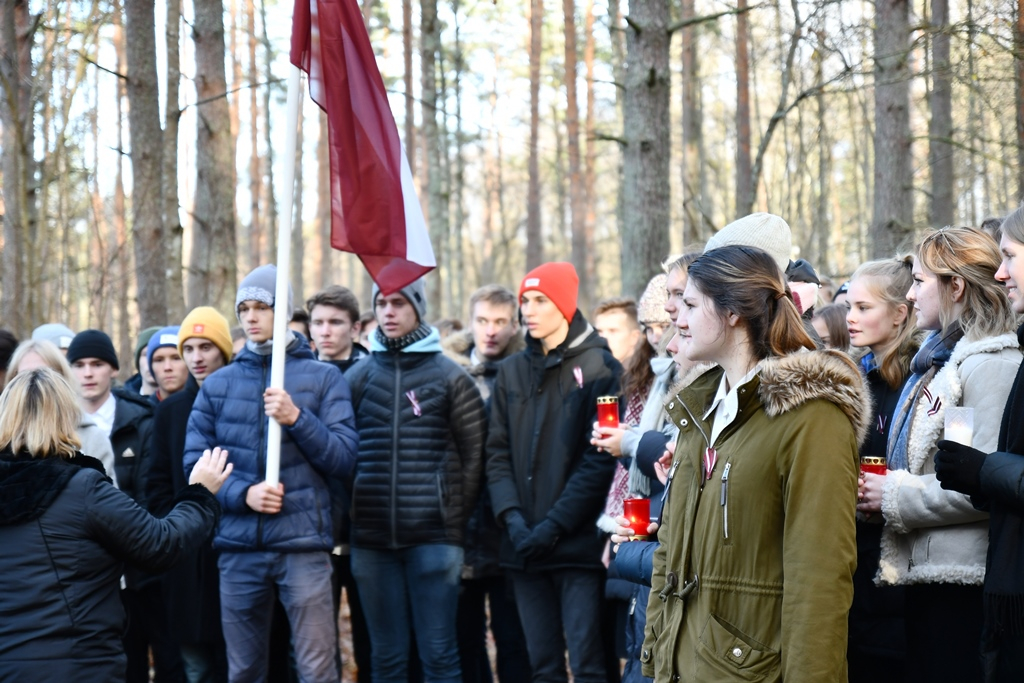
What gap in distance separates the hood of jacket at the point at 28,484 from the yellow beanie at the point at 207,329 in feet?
7.23

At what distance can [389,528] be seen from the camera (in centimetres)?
567

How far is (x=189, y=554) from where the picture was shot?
5.75 meters

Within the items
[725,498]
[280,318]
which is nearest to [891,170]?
[280,318]

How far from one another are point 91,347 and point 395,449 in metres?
2.12

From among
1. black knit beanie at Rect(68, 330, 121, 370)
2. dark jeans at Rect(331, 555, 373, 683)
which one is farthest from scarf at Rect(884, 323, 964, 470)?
black knit beanie at Rect(68, 330, 121, 370)

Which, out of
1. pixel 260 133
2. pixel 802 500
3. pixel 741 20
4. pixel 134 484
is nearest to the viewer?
pixel 802 500

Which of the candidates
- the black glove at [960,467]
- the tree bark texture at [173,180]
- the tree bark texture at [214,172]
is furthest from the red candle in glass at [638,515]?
the tree bark texture at [214,172]

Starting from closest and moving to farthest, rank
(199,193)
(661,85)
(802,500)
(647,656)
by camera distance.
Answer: (802,500)
(647,656)
(661,85)
(199,193)

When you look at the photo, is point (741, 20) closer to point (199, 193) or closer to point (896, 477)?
point (199, 193)

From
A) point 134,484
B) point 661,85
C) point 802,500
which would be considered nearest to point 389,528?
point 134,484

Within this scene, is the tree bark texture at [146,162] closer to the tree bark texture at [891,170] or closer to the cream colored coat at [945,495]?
the cream colored coat at [945,495]

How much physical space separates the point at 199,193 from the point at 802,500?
918 cm

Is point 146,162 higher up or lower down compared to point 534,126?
lower down

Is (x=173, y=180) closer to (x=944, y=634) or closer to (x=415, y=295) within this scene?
(x=415, y=295)
